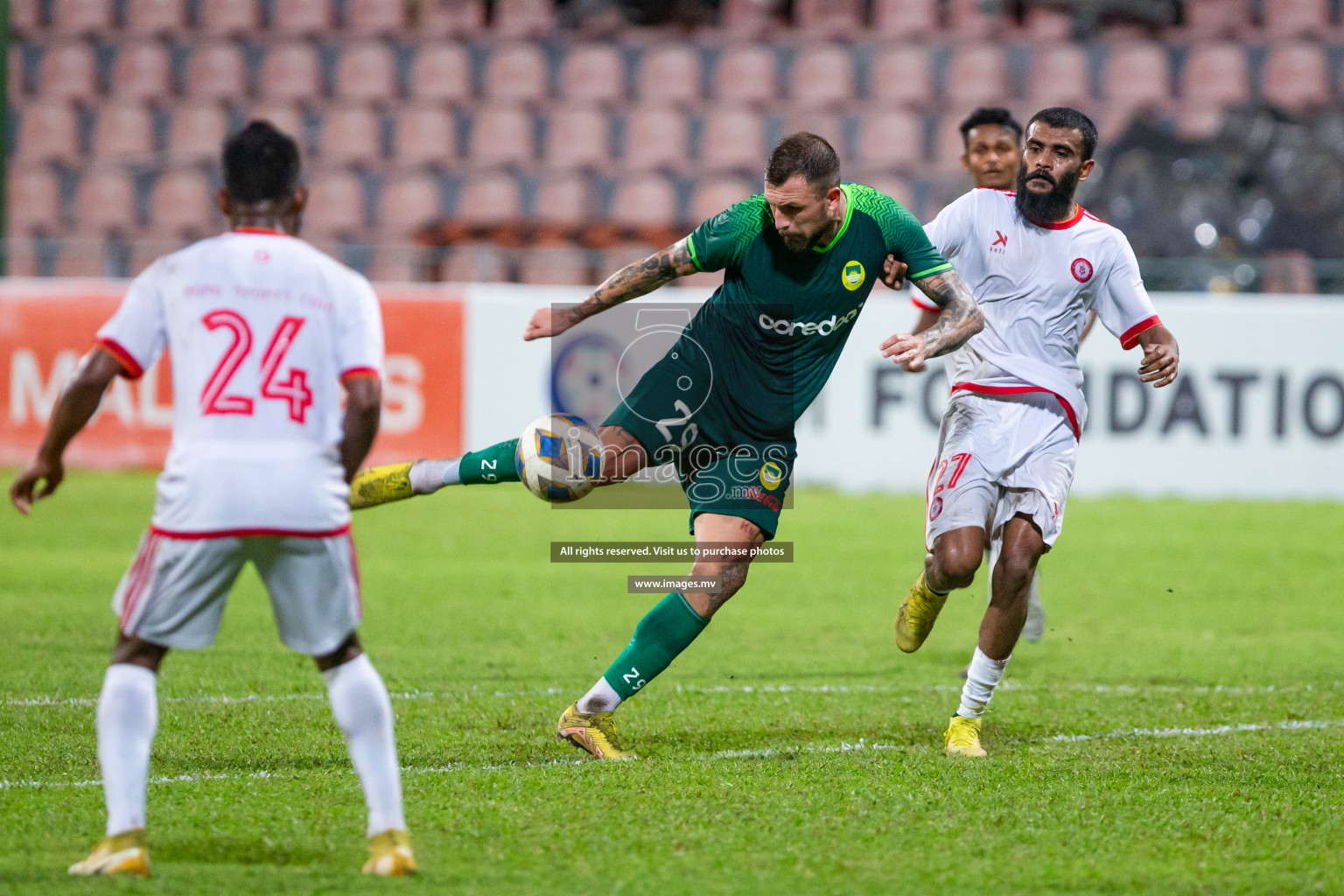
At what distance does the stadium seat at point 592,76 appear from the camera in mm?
19047

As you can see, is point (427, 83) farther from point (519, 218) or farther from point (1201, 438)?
point (1201, 438)

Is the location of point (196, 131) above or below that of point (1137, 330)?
above

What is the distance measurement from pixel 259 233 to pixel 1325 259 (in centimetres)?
1426

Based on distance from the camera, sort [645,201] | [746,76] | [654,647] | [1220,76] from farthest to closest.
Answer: [746,76], [1220,76], [645,201], [654,647]

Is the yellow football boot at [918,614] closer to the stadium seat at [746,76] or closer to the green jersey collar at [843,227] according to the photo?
the green jersey collar at [843,227]

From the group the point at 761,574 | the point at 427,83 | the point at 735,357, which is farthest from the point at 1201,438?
the point at 427,83

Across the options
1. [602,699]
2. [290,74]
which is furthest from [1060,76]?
[602,699]

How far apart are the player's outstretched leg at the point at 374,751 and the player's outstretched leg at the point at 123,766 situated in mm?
448

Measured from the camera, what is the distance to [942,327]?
16.9ft

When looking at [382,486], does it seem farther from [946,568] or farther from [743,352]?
[946,568]

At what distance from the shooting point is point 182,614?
3.65m

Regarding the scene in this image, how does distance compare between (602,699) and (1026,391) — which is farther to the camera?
(1026,391)

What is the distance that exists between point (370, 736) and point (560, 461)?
2.05m

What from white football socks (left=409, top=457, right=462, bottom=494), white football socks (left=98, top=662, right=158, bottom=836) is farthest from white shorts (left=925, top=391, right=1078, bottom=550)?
white football socks (left=98, top=662, right=158, bottom=836)
